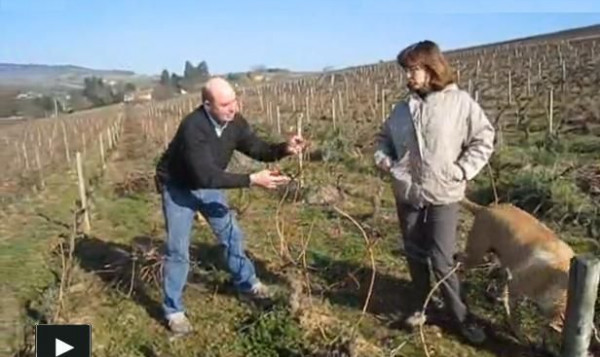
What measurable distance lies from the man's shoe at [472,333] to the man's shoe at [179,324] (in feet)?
6.09

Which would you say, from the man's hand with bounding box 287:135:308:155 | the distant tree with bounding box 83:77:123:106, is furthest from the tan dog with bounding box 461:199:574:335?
the distant tree with bounding box 83:77:123:106

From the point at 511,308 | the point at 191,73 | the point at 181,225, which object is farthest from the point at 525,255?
the point at 191,73

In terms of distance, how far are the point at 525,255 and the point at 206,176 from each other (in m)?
2.00

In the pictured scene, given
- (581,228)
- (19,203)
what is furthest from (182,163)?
(19,203)

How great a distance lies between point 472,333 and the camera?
14.0ft

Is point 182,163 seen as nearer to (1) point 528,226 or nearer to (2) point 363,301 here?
(2) point 363,301

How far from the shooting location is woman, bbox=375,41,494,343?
390 centimetres

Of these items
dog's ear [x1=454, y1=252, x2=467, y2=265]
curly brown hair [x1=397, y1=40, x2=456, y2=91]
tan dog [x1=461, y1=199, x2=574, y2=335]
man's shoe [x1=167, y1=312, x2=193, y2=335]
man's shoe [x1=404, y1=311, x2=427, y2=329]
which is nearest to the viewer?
tan dog [x1=461, y1=199, x2=574, y2=335]

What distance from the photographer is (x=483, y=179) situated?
355 inches

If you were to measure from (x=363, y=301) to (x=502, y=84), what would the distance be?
25.7m

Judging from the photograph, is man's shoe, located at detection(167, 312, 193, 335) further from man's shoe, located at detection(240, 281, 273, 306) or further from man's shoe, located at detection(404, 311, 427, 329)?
man's shoe, located at detection(404, 311, 427, 329)

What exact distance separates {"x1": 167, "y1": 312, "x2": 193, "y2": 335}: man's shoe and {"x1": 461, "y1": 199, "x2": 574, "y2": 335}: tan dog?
204 cm

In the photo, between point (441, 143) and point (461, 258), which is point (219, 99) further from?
point (461, 258)

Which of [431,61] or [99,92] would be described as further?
[99,92]
